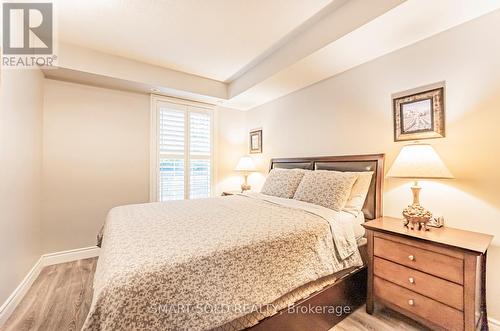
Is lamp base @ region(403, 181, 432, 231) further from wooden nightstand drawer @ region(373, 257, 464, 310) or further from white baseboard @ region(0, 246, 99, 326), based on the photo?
white baseboard @ region(0, 246, 99, 326)

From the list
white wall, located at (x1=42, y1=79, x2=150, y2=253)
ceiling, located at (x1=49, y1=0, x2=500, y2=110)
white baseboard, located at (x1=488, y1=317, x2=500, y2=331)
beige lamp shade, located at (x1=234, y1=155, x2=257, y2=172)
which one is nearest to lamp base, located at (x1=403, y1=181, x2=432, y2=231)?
white baseboard, located at (x1=488, y1=317, x2=500, y2=331)

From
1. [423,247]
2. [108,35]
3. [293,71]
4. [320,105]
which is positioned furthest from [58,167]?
[423,247]

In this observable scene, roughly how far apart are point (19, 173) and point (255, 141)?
305 cm

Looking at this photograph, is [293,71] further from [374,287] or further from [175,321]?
[175,321]

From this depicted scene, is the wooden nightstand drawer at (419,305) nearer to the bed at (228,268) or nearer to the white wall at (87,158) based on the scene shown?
the bed at (228,268)

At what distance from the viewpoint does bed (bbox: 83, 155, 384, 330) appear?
0.95m

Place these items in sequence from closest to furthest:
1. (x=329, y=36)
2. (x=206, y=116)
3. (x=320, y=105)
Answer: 1. (x=329, y=36)
2. (x=320, y=105)
3. (x=206, y=116)

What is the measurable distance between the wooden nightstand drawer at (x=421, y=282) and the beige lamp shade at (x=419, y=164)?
67 cm

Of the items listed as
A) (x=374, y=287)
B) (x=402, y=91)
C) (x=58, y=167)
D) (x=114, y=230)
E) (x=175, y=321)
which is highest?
(x=402, y=91)

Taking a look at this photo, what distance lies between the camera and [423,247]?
4.87ft

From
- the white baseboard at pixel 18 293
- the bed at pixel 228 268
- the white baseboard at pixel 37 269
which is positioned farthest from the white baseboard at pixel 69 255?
the bed at pixel 228 268

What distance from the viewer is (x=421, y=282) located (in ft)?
4.90

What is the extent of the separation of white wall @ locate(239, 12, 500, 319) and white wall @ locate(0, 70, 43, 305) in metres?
3.10

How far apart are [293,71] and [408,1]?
1.23m
